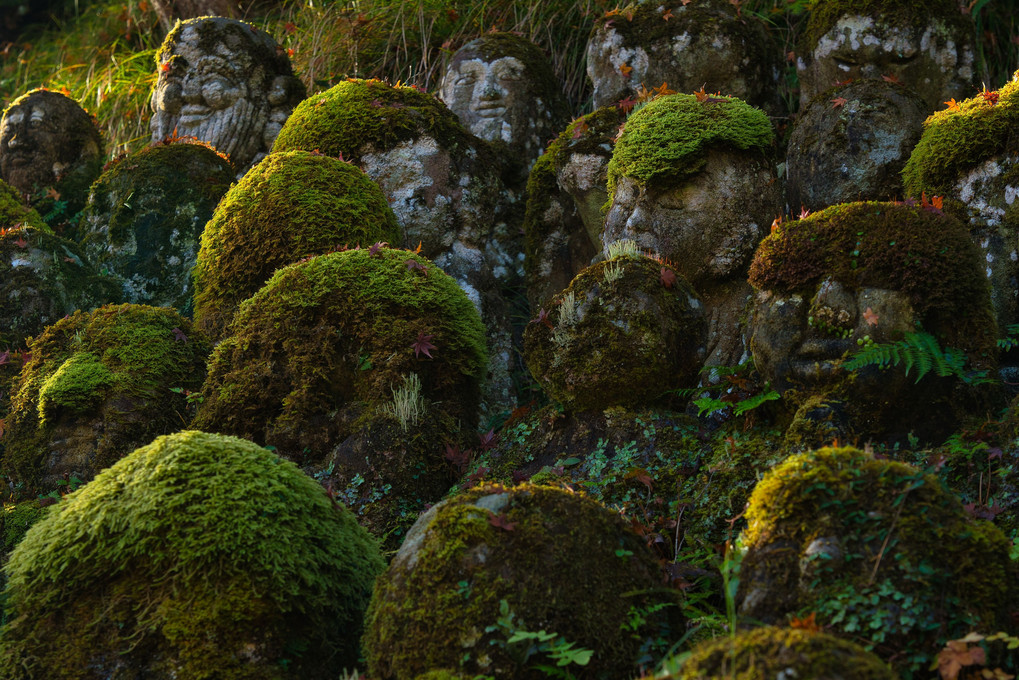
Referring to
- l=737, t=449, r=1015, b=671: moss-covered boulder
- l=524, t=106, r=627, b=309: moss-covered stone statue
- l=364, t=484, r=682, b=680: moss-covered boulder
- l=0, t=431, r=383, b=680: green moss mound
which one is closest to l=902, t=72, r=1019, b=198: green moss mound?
l=524, t=106, r=627, b=309: moss-covered stone statue

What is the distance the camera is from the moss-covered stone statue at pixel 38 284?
7.26m

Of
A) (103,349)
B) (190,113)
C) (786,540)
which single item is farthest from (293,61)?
(786,540)

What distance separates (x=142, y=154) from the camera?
27.4 ft

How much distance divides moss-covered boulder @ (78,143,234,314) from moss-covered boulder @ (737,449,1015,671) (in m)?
5.79

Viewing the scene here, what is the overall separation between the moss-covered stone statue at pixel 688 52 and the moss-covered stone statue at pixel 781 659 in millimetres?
5846

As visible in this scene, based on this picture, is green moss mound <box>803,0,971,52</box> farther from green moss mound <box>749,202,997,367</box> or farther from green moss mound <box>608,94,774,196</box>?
green moss mound <box>749,202,997,367</box>

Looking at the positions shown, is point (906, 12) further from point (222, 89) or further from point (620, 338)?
point (222, 89)

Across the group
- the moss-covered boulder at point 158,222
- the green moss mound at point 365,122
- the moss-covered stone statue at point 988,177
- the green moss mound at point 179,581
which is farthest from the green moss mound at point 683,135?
the moss-covered boulder at point 158,222

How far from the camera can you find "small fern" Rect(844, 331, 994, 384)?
13.6ft

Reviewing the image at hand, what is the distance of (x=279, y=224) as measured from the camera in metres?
6.59

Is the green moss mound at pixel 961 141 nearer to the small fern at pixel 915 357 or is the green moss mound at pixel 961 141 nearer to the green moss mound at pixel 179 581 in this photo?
the small fern at pixel 915 357

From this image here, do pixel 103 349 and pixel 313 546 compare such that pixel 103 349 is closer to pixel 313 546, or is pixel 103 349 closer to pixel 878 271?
pixel 313 546

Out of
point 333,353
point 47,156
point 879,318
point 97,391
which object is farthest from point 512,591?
point 47,156

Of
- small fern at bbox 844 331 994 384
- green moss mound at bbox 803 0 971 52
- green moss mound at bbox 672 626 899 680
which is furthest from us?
green moss mound at bbox 803 0 971 52
